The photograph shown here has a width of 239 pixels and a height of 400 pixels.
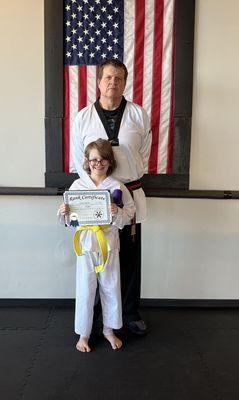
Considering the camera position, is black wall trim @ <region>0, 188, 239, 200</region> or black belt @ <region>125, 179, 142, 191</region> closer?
black belt @ <region>125, 179, 142, 191</region>

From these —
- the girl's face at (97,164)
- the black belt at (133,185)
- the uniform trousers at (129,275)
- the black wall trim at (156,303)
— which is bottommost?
the black wall trim at (156,303)

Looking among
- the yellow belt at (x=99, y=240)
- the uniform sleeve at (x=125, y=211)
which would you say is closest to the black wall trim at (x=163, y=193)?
the uniform sleeve at (x=125, y=211)

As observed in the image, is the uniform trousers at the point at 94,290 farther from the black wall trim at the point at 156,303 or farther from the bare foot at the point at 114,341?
the black wall trim at the point at 156,303

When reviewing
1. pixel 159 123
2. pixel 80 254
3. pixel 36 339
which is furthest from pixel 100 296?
pixel 159 123

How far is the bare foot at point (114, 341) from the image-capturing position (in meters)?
2.67

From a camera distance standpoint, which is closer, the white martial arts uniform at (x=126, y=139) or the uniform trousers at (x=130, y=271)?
the white martial arts uniform at (x=126, y=139)

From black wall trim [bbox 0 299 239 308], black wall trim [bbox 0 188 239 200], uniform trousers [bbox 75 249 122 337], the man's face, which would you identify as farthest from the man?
black wall trim [bbox 0 299 239 308]

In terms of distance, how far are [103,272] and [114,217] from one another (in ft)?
1.25

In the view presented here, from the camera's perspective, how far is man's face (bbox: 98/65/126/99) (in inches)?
99.3

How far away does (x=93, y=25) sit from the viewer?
3.07m

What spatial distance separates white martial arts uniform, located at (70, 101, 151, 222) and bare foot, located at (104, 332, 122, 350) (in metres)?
0.79

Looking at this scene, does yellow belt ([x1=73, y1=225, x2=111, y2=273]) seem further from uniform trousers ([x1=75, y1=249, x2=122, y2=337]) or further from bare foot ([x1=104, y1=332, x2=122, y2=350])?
bare foot ([x1=104, y1=332, x2=122, y2=350])

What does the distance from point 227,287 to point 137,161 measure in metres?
1.43

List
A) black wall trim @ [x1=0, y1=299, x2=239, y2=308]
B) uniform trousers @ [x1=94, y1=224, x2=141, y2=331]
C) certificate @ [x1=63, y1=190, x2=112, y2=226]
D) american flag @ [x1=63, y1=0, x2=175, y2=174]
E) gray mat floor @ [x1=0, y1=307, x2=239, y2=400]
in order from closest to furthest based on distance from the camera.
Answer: gray mat floor @ [x1=0, y1=307, x2=239, y2=400]
certificate @ [x1=63, y1=190, x2=112, y2=226]
uniform trousers @ [x1=94, y1=224, x2=141, y2=331]
american flag @ [x1=63, y1=0, x2=175, y2=174]
black wall trim @ [x1=0, y1=299, x2=239, y2=308]
